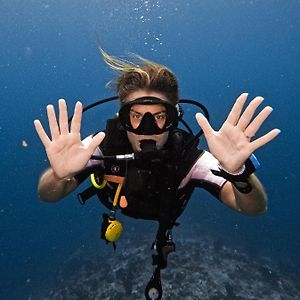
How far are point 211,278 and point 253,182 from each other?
9079 mm

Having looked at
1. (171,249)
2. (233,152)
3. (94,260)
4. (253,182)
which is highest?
(233,152)

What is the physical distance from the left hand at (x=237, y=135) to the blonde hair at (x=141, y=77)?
0.93 m

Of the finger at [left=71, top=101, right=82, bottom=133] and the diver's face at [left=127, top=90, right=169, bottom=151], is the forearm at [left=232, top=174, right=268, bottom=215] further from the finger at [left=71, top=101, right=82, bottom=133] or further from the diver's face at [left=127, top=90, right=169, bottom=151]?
the finger at [left=71, top=101, right=82, bottom=133]

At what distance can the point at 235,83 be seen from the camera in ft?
230

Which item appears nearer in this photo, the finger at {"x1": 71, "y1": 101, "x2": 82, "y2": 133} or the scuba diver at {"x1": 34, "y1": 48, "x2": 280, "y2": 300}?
the finger at {"x1": 71, "y1": 101, "x2": 82, "y2": 133}

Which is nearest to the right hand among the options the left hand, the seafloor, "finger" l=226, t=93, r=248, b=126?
the left hand

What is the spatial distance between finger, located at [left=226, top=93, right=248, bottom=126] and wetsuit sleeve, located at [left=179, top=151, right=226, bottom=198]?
1080 millimetres

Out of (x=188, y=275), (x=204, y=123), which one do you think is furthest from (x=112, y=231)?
(x=188, y=275)

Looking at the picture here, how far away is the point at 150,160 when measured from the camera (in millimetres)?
3158

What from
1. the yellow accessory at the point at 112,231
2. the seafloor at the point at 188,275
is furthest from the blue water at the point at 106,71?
the yellow accessory at the point at 112,231

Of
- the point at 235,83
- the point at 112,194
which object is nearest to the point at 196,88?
the point at 235,83

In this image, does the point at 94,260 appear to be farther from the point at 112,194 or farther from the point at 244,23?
the point at 244,23

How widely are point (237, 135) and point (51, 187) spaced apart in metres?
1.83

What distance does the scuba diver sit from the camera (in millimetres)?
2656
